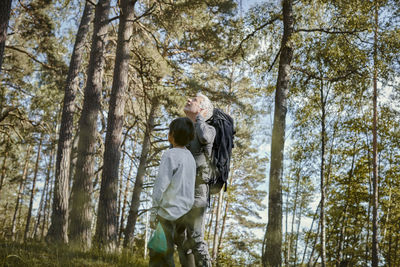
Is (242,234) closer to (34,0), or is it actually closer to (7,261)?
(34,0)

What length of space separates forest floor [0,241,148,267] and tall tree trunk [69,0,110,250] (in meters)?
2.01

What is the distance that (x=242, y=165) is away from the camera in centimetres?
2123

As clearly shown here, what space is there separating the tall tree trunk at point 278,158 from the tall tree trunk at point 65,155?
14.9 ft

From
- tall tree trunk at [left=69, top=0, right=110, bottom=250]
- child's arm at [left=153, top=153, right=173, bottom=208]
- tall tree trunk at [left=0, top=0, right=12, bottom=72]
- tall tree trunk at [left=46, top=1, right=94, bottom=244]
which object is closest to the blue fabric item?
child's arm at [left=153, top=153, right=173, bottom=208]

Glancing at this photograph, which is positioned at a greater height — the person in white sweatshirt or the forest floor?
the person in white sweatshirt

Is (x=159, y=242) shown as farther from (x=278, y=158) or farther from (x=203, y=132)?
(x=278, y=158)

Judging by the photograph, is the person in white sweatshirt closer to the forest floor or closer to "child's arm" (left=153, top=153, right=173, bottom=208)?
"child's arm" (left=153, top=153, right=173, bottom=208)

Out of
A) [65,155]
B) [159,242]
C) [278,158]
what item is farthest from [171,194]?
[65,155]

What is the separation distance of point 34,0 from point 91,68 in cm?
487

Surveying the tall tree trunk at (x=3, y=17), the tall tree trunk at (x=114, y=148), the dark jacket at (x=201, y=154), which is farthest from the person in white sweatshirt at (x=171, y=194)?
the tall tree trunk at (x=114, y=148)

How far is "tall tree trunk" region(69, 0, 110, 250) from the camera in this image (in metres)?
7.45

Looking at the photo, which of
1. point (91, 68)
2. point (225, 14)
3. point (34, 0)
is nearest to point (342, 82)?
point (225, 14)

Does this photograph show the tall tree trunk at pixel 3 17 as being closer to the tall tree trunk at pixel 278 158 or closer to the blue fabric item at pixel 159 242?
the blue fabric item at pixel 159 242

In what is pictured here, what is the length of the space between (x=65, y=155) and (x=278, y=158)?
17.9 feet
